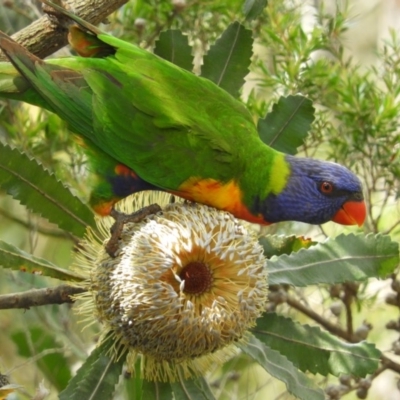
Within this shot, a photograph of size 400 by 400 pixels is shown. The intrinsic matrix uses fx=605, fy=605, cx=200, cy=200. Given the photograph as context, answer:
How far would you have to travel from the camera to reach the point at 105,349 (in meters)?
1.43

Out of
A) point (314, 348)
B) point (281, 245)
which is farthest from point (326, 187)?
point (314, 348)

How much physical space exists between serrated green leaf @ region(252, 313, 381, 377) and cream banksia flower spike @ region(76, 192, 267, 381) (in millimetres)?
133

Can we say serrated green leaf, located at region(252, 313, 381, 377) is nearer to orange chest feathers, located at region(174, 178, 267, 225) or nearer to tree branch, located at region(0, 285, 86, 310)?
orange chest feathers, located at region(174, 178, 267, 225)

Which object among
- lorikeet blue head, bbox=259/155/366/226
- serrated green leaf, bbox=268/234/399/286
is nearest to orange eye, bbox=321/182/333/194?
lorikeet blue head, bbox=259/155/366/226

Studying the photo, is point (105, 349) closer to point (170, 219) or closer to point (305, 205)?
point (170, 219)

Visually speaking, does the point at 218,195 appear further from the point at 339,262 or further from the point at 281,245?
the point at 339,262

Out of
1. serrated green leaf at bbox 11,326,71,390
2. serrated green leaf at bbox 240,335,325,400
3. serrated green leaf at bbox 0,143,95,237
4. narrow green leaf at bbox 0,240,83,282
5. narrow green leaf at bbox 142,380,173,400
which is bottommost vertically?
serrated green leaf at bbox 11,326,71,390

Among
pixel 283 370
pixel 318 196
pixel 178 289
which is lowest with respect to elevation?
pixel 283 370

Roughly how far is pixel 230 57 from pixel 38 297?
2.55 ft

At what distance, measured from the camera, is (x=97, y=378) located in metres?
1.38

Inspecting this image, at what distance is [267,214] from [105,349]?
56 cm

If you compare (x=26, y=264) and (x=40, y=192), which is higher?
(x=40, y=192)

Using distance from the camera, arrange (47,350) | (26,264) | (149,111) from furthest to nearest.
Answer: (47,350) → (149,111) → (26,264)

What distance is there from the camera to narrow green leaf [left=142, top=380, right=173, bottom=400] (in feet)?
4.65
